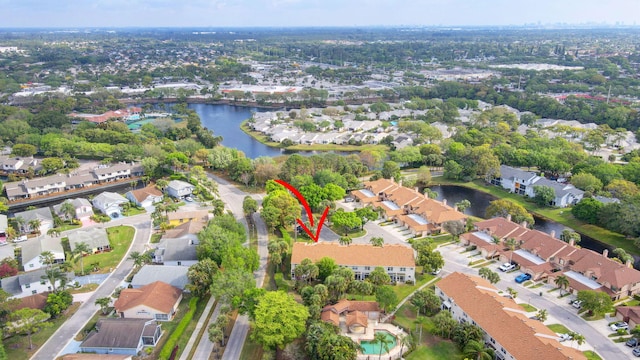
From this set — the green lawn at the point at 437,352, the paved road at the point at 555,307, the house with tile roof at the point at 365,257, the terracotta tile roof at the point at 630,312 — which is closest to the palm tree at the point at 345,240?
the house with tile roof at the point at 365,257

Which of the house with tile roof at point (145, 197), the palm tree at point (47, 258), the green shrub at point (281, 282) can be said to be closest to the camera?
the green shrub at point (281, 282)

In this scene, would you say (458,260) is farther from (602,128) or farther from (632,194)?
(602,128)

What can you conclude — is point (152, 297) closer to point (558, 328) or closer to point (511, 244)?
point (558, 328)

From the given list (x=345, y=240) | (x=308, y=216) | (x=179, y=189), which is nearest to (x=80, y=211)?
(x=179, y=189)

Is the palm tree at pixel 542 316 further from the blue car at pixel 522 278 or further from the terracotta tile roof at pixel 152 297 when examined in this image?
the terracotta tile roof at pixel 152 297

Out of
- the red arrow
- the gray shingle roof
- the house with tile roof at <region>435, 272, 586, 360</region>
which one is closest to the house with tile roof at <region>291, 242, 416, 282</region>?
the house with tile roof at <region>435, 272, 586, 360</region>

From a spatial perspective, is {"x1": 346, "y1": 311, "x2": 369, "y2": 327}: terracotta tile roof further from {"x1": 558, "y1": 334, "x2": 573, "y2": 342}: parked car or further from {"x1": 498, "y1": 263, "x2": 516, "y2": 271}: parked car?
{"x1": 498, "y1": 263, "x2": 516, "y2": 271}: parked car

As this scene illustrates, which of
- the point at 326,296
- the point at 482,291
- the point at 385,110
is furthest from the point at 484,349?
the point at 385,110
